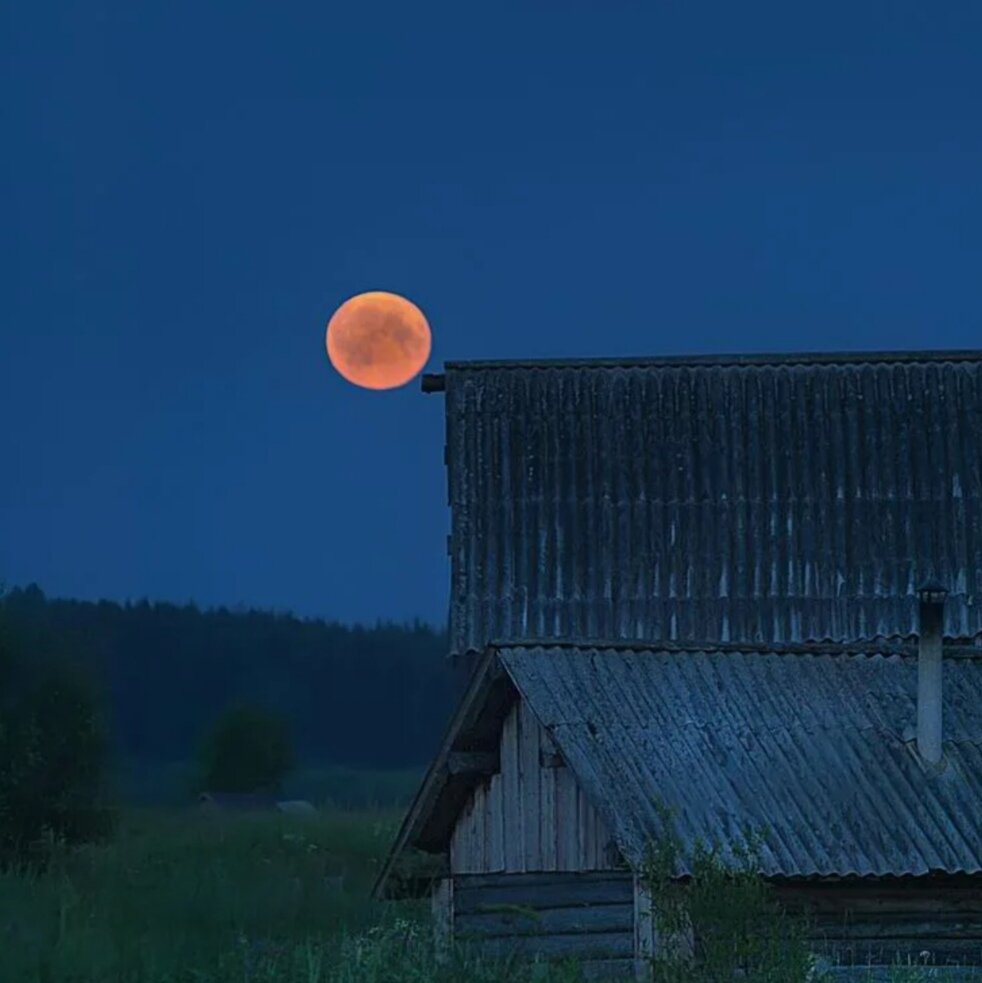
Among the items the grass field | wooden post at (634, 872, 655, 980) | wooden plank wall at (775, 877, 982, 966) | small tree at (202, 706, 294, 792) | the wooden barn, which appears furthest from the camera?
small tree at (202, 706, 294, 792)

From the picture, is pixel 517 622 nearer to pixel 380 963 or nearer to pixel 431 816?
pixel 431 816

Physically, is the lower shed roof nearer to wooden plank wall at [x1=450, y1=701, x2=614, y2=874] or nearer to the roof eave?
the roof eave

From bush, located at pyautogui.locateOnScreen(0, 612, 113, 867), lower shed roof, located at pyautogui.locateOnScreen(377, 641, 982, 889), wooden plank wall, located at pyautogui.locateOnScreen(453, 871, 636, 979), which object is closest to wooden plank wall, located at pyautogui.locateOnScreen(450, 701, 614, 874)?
wooden plank wall, located at pyautogui.locateOnScreen(453, 871, 636, 979)

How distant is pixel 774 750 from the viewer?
68.0 feet

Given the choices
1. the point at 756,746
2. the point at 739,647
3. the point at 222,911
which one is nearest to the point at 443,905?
the point at 756,746

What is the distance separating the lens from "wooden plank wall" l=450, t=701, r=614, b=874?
20266 millimetres

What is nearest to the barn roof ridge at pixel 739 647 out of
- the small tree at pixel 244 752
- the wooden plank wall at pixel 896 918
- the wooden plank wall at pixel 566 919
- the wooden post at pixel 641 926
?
the wooden plank wall at pixel 566 919

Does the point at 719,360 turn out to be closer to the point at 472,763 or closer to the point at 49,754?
the point at 472,763

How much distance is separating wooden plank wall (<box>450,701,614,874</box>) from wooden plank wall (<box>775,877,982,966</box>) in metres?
1.96

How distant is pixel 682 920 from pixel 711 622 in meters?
8.73

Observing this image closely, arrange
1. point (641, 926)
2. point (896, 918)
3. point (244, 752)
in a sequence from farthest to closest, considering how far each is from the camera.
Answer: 1. point (244, 752)
2. point (896, 918)
3. point (641, 926)

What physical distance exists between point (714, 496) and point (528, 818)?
19.9ft

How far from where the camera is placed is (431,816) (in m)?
22.2

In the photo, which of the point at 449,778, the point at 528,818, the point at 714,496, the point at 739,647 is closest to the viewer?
the point at 528,818
